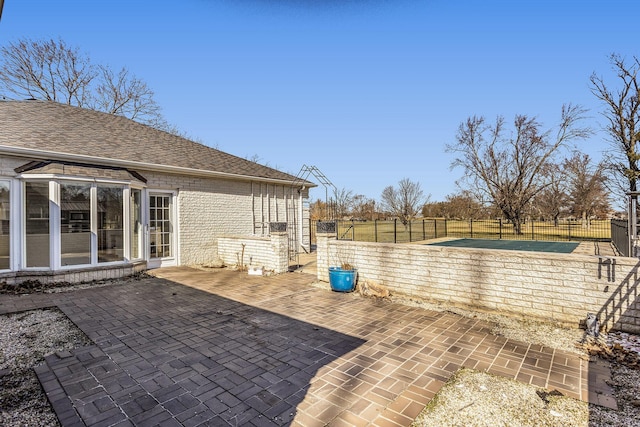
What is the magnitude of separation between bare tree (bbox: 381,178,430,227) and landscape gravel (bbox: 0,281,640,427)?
3563 centimetres

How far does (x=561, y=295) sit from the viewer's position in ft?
16.5

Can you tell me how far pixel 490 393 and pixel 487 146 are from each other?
32.9 meters

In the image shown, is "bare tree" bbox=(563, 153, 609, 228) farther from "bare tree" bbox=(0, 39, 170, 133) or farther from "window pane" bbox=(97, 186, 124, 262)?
"bare tree" bbox=(0, 39, 170, 133)

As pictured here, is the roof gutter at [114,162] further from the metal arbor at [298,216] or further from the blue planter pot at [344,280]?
the blue planter pot at [344,280]

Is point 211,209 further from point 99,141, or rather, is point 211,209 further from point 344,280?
point 344,280

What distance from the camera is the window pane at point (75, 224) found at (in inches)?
310

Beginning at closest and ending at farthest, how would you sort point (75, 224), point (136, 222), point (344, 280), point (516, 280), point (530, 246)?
1. point (516, 280)
2. point (344, 280)
3. point (75, 224)
4. point (136, 222)
5. point (530, 246)

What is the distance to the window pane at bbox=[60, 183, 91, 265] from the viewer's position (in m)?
7.87

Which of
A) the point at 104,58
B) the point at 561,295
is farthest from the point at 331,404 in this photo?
the point at 104,58

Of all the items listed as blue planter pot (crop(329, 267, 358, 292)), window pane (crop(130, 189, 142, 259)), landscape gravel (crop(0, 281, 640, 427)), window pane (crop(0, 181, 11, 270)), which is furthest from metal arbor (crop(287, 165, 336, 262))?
landscape gravel (crop(0, 281, 640, 427))

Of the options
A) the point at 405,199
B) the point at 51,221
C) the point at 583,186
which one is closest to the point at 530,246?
the point at 51,221

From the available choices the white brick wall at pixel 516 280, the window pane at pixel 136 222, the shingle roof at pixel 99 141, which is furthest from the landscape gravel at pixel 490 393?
the shingle roof at pixel 99 141

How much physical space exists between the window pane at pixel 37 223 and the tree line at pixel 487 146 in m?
7.77

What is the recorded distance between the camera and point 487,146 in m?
30.9
